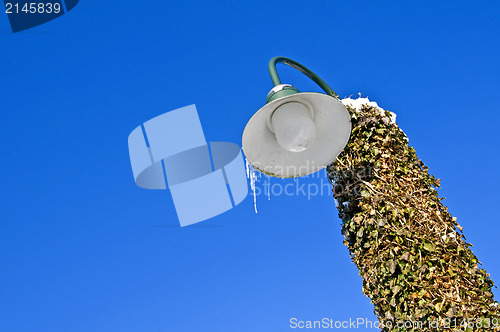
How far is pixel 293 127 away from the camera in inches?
89.9

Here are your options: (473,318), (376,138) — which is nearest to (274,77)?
(376,138)

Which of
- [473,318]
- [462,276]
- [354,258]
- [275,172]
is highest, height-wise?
[275,172]

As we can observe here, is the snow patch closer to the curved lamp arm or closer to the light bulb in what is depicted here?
the curved lamp arm

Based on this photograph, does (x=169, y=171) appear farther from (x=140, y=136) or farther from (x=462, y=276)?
(x=462, y=276)

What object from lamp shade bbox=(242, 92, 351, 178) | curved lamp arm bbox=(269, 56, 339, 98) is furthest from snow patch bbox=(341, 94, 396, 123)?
lamp shade bbox=(242, 92, 351, 178)

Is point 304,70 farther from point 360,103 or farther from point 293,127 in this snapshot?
point 293,127

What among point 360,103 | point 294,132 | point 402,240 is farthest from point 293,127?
point 360,103

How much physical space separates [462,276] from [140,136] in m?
5.12

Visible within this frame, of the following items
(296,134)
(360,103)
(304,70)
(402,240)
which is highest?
(304,70)

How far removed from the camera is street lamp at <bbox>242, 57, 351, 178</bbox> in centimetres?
231

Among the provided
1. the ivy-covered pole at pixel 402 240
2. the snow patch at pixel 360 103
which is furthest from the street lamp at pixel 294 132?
the snow patch at pixel 360 103

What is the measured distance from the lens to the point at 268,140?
2520mm

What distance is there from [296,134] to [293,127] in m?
0.05

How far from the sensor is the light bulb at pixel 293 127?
2287 millimetres
